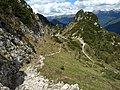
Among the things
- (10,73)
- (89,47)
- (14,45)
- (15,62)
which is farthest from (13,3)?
(89,47)

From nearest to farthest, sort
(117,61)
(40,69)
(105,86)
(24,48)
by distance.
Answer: (40,69), (105,86), (24,48), (117,61)

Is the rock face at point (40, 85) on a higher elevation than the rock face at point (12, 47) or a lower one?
lower

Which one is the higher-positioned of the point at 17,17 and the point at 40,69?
the point at 17,17

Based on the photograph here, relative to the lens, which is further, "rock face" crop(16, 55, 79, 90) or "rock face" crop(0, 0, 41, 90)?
"rock face" crop(0, 0, 41, 90)

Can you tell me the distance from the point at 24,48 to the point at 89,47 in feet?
307

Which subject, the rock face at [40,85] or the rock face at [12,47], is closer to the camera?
the rock face at [40,85]

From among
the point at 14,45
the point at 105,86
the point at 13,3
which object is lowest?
the point at 105,86

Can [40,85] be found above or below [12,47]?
below

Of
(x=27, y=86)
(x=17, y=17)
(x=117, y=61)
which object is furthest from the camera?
(x=117, y=61)

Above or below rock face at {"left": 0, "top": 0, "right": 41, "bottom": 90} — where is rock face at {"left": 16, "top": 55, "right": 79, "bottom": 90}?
below

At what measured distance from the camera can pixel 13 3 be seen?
401 ft

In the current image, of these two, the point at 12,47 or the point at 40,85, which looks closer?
the point at 40,85

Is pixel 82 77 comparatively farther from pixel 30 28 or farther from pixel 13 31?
pixel 30 28

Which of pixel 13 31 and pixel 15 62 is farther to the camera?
pixel 13 31
